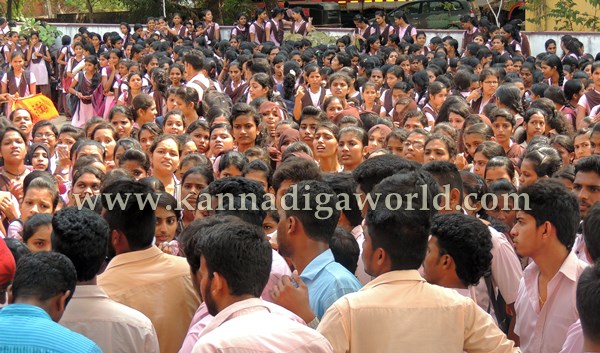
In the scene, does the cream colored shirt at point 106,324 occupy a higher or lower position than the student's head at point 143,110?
lower

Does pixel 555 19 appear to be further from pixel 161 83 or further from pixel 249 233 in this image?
pixel 249 233

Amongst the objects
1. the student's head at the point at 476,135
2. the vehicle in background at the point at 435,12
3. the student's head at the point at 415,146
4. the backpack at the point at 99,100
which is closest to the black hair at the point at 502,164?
the student's head at the point at 415,146

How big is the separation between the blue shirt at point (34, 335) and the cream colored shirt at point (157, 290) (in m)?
0.85

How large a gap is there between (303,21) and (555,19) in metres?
5.20

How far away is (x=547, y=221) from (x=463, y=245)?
48cm

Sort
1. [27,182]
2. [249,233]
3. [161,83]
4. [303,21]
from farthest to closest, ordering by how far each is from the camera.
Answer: [303,21] → [161,83] → [27,182] → [249,233]

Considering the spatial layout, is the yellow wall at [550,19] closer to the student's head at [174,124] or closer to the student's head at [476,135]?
the student's head at [476,135]

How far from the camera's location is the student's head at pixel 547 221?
4.11 metres

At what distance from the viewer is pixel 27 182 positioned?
6.13 meters

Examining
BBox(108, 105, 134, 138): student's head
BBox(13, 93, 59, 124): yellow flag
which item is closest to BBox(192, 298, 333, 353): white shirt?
BBox(108, 105, 134, 138): student's head

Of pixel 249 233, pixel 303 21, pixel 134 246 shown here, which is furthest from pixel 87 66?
pixel 249 233

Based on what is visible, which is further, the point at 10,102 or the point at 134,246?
the point at 10,102

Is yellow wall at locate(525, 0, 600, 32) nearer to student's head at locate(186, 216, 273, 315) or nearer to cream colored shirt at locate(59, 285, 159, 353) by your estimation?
cream colored shirt at locate(59, 285, 159, 353)

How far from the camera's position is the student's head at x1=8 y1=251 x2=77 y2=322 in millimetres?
3219
